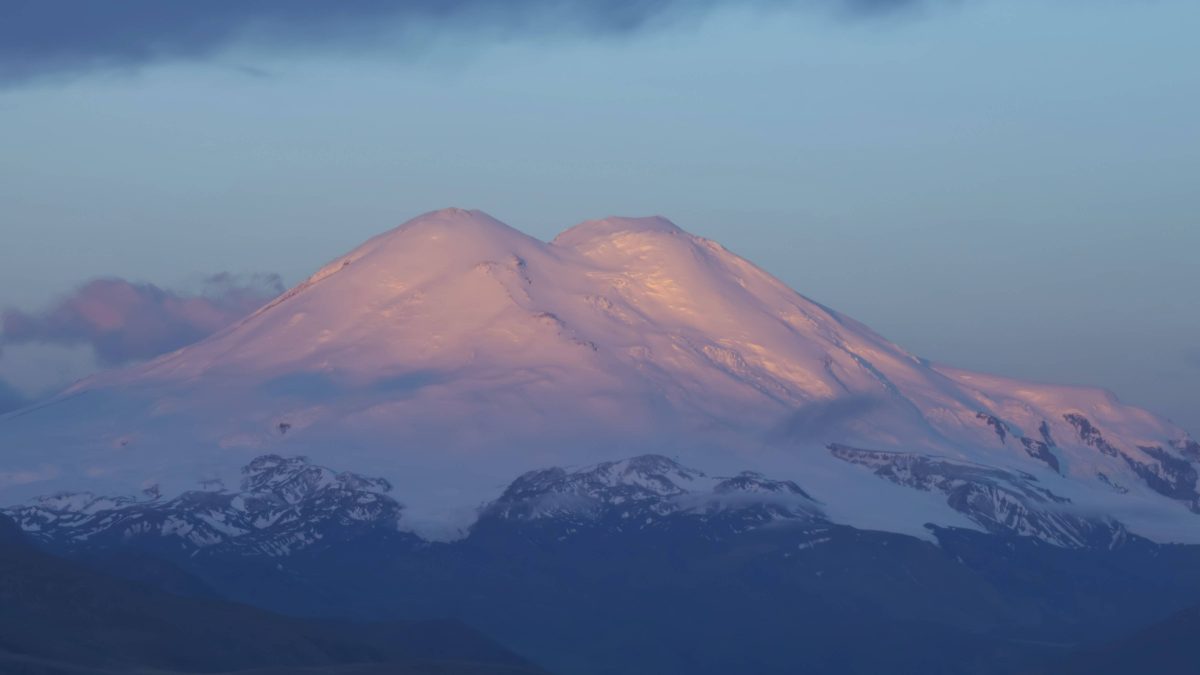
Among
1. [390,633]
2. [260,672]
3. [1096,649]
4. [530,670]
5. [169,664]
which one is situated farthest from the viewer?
[1096,649]

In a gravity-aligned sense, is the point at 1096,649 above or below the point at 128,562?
below

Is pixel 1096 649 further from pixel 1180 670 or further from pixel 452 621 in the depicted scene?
pixel 452 621

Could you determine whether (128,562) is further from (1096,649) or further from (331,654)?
(1096,649)

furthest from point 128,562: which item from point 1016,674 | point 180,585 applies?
point 1016,674

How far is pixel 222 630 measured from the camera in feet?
473

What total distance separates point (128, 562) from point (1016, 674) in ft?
240

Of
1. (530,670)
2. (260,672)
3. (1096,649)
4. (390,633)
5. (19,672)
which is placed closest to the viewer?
(19,672)

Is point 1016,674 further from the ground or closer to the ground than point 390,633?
closer to the ground

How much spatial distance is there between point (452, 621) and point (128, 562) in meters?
36.3

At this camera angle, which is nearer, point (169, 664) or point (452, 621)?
point (169, 664)

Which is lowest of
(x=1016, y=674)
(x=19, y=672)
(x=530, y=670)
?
(x=1016, y=674)

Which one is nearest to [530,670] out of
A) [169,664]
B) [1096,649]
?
[169,664]

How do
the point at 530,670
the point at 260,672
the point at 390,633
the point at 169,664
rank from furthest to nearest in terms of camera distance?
1. the point at 390,633
2. the point at 530,670
3. the point at 169,664
4. the point at 260,672

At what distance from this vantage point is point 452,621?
571 feet
